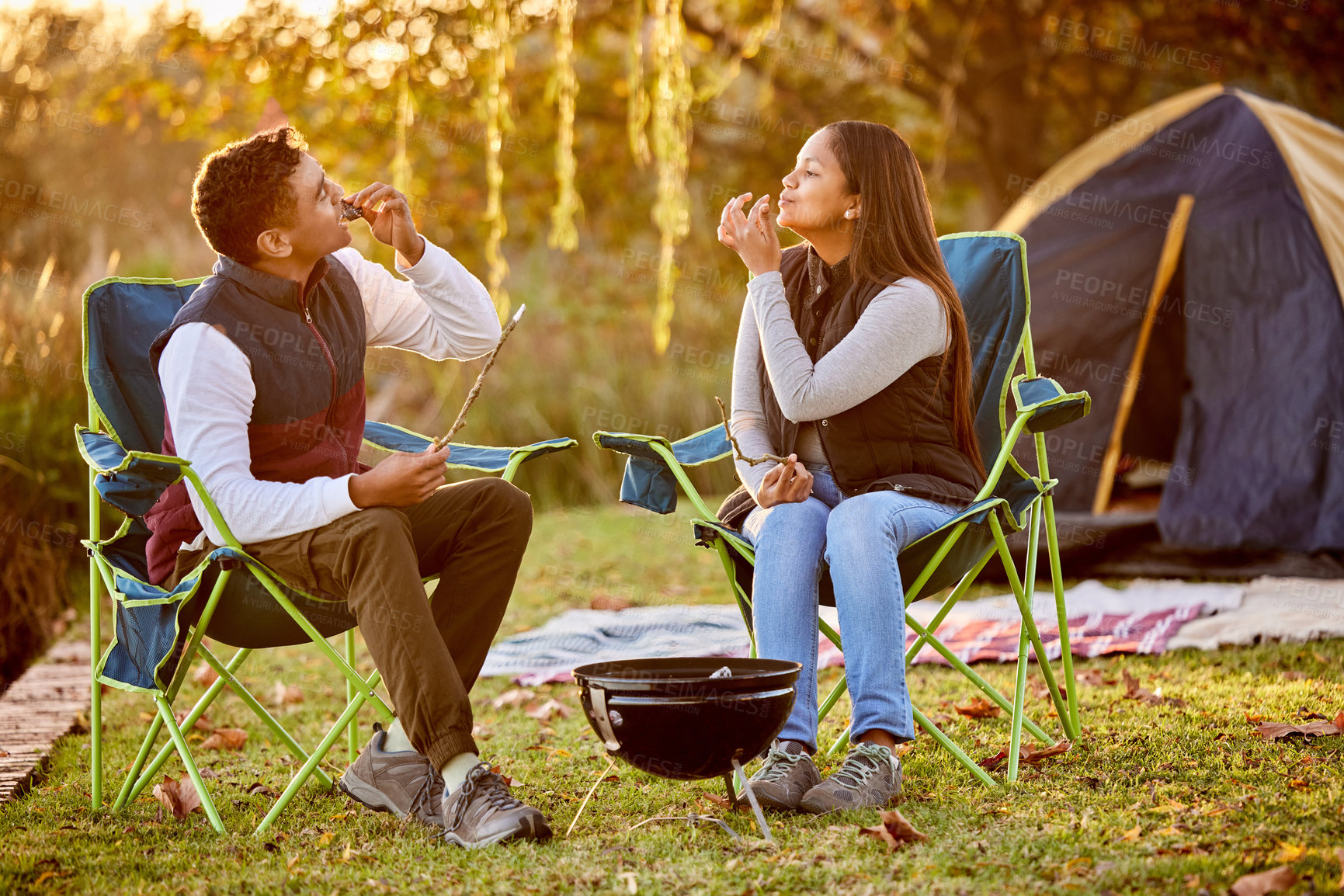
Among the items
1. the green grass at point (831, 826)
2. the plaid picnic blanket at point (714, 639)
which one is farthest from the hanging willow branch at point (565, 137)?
the green grass at point (831, 826)

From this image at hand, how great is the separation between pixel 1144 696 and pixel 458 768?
61.6 inches

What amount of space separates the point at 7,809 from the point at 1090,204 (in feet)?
12.8

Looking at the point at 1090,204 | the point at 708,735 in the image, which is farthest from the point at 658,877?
the point at 1090,204

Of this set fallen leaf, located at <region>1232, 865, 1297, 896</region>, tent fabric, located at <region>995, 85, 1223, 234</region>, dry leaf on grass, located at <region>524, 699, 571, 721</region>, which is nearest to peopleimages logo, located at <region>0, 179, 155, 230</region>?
tent fabric, located at <region>995, 85, 1223, 234</region>

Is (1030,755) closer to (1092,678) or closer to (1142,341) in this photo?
(1092,678)

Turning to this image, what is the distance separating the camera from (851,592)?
1991mm

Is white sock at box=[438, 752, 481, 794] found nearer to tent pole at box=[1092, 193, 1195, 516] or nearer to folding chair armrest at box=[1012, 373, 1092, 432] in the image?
folding chair armrest at box=[1012, 373, 1092, 432]

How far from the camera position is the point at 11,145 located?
11000 mm

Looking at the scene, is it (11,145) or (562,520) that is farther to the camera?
(11,145)

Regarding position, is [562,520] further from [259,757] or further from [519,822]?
[519,822]

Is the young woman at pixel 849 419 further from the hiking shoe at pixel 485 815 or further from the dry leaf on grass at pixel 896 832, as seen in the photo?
the hiking shoe at pixel 485 815

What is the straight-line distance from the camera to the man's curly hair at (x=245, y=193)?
2037 millimetres

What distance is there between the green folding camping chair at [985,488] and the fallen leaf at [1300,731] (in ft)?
1.08

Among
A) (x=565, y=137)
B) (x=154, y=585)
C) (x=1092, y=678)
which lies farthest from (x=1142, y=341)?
(x=154, y=585)
